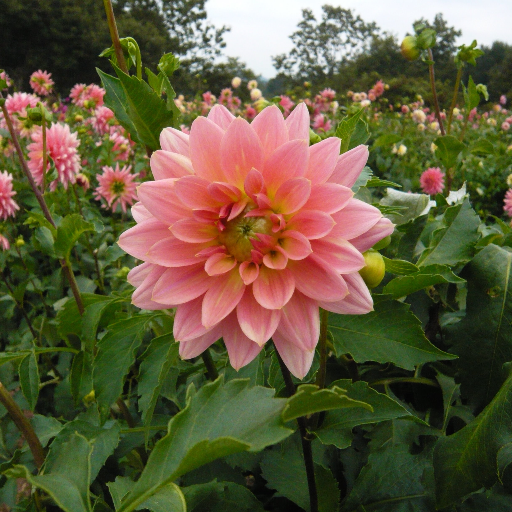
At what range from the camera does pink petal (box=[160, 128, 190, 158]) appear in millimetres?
656

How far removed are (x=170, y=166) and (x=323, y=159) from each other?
21 cm

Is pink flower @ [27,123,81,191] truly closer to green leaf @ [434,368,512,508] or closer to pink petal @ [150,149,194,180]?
pink petal @ [150,149,194,180]

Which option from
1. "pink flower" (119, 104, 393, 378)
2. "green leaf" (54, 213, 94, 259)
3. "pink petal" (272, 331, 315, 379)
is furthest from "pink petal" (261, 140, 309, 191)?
"green leaf" (54, 213, 94, 259)

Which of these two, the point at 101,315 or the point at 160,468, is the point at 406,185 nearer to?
the point at 101,315

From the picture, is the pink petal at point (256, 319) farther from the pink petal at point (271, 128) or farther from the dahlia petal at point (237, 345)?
the pink petal at point (271, 128)

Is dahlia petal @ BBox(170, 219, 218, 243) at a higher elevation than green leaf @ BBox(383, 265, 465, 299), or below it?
higher

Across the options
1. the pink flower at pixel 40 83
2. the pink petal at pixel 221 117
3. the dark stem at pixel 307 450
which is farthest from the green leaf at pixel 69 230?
the pink flower at pixel 40 83

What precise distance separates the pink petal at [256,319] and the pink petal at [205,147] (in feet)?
0.60

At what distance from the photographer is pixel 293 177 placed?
599 millimetres

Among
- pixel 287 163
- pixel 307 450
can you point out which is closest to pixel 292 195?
pixel 287 163

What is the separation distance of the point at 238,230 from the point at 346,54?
32.9 m

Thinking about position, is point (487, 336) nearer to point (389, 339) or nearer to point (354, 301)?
point (389, 339)

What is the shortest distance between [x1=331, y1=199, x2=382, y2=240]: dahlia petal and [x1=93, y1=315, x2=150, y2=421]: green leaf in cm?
46

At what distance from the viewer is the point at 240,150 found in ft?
2.01
